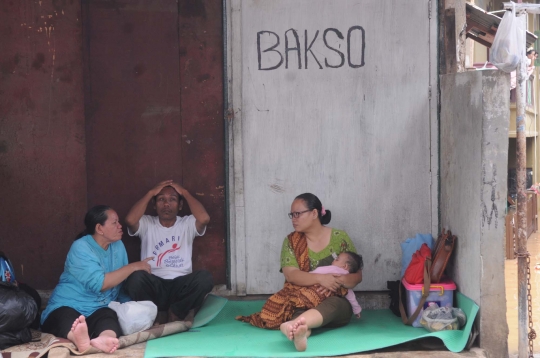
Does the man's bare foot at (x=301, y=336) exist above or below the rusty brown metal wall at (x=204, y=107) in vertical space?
below

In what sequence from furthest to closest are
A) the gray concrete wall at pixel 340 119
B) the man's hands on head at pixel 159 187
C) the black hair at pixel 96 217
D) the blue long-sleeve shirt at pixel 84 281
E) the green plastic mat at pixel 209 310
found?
the gray concrete wall at pixel 340 119
the man's hands on head at pixel 159 187
the green plastic mat at pixel 209 310
the black hair at pixel 96 217
the blue long-sleeve shirt at pixel 84 281

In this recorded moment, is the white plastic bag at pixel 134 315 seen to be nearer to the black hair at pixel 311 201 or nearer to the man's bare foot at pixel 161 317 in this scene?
the man's bare foot at pixel 161 317

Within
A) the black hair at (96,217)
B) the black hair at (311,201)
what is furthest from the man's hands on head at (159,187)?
the black hair at (311,201)

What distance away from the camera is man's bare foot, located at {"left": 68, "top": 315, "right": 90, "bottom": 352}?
451cm

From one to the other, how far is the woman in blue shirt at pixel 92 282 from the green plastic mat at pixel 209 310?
0.59 metres

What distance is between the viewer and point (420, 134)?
18.7ft

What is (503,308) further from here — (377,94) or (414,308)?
(377,94)

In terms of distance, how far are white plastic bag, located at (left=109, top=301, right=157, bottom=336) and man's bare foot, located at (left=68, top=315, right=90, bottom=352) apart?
360mm

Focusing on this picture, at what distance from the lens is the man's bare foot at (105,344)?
181 inches

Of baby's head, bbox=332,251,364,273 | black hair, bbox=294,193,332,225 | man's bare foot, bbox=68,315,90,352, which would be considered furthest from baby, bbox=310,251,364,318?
man's bare foot, bbox=68,315,90,352

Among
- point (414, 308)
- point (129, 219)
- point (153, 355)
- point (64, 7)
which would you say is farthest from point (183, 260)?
point (64, 7)

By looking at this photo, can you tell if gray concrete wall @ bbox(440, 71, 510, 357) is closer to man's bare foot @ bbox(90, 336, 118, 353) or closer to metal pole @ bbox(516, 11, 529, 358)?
metal pole @ bbox(516, 11, 529, 358)

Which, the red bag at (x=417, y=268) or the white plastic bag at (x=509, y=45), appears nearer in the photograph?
the white plastic bag at (x=509, y=45)

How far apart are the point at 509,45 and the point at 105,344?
348 centimetres
